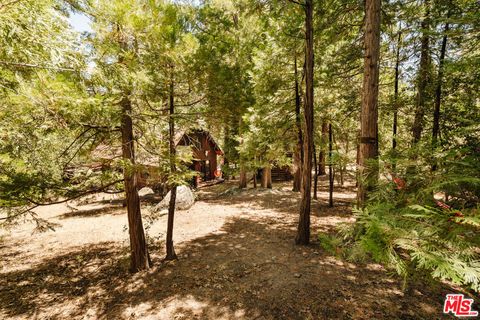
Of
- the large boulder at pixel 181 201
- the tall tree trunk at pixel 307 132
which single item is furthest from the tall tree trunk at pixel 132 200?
the large boulder at pixel 181 201

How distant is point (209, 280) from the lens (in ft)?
22.3

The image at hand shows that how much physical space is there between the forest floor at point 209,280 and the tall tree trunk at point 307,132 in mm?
688

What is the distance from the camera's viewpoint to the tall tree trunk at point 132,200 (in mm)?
6345

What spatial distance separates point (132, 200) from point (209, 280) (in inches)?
128

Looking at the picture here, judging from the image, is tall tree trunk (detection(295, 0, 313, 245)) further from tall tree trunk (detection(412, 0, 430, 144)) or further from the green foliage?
the green foliage

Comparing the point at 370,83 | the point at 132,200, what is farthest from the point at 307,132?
the point at 132,200

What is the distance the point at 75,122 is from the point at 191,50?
356cm

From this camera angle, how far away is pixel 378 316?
15.6 ft

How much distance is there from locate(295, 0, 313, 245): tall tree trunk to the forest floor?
0.69 meters

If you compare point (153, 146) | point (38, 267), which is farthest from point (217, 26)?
point (38, 267)

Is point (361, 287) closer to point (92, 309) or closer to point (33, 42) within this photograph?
point (92, 309)

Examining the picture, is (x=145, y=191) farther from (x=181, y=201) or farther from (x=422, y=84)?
(x=422, y=84)

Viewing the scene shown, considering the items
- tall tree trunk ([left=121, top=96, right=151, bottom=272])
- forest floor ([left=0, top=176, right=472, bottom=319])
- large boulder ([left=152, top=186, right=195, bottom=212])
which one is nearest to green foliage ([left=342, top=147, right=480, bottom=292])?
forest floor ([left=0, top=176, right=472, bottom=319])

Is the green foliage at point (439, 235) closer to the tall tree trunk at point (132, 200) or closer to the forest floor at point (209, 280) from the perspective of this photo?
the forest floor at point (209, 280)
